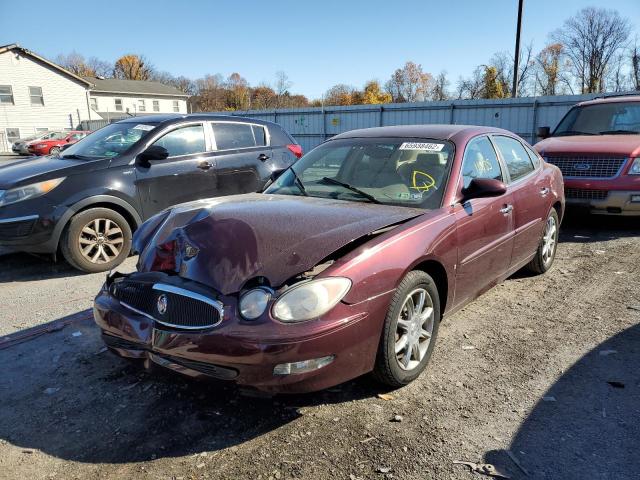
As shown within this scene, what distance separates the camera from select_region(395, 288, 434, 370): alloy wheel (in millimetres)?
3049

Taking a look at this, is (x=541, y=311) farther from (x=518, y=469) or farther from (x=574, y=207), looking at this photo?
(x=574, y=207)

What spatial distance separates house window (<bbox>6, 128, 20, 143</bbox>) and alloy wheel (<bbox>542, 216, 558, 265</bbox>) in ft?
139

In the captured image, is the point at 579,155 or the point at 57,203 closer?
the point at 57,203

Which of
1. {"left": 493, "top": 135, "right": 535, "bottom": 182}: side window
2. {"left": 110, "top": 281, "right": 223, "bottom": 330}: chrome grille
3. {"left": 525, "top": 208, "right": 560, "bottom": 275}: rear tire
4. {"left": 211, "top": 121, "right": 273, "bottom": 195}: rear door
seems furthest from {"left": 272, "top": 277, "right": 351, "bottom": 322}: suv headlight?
{"left": 211, "top": 121, "right": 273, "bottom": 195}: rear door

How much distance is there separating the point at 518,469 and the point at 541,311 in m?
2.35

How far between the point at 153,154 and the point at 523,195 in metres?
4.16

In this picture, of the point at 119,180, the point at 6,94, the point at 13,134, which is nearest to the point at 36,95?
the point at 6,94

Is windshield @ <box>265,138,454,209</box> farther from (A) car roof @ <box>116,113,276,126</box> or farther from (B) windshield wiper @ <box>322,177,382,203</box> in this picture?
(A) car roof @ <box>116,113,276,126</box>

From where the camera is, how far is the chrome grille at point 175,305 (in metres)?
2.61

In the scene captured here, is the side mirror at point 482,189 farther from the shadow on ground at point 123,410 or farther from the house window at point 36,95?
the house window at point 36,95

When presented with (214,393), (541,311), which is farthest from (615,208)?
(214,393)

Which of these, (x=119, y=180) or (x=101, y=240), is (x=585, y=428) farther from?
(x=119, y=180)

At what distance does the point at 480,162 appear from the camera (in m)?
4.18

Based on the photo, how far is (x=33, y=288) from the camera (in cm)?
527
